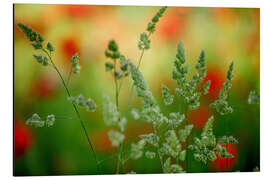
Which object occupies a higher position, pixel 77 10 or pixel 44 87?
pixel 77 10

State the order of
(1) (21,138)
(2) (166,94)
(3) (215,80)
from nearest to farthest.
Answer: (2) (166,94)
(1) (21,138)
(3) (215,80)

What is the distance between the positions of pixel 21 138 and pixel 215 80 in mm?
1096

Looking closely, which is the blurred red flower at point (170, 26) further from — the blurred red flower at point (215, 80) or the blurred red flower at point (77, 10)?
the blurred red flower at point (77, 10)

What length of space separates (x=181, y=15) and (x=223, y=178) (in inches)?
36.6

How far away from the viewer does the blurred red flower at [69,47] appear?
1885mm

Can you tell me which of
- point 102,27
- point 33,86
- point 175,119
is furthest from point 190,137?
point 33,86

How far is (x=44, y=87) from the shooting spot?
6.15 ft

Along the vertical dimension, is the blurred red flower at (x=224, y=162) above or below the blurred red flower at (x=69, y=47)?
below

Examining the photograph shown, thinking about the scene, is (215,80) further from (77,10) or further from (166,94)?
(77,10)

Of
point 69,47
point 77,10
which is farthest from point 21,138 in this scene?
point 77,10

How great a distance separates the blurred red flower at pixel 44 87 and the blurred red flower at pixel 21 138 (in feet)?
0.60

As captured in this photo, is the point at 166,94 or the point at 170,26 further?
the point at 170,26

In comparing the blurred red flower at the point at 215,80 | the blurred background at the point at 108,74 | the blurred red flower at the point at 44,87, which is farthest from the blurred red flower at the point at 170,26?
the blurred red flower at the point at 44,87

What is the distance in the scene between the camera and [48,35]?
6.17 ft
